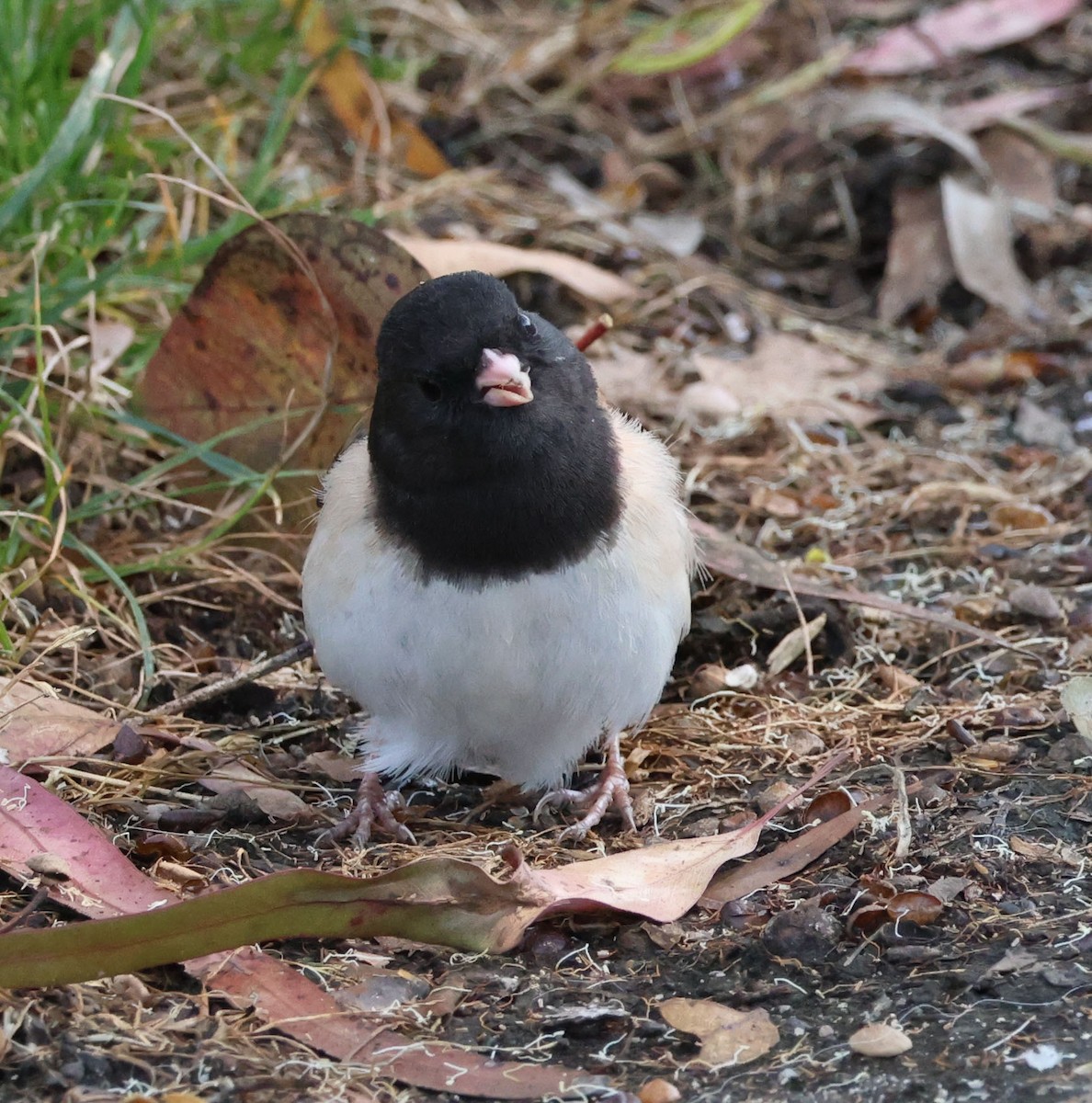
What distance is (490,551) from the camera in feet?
8.66

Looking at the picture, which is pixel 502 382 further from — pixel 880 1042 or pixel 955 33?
pixel 955 33

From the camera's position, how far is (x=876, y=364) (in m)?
4.83

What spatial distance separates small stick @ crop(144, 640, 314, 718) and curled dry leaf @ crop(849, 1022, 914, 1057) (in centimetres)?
138

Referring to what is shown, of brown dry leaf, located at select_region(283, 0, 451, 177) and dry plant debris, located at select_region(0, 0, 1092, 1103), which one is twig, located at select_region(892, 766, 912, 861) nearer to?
dry plant debris, located at select_region(0, 0, 1092, 1103)

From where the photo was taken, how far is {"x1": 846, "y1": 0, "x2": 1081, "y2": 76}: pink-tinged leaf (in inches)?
234

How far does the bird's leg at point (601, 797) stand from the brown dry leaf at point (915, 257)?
8.22ft

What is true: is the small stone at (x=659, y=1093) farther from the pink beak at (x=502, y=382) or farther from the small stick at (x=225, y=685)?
the small stick at (x=225, y=685)

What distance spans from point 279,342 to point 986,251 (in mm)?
2507

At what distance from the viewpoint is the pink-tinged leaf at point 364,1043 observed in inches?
82.1

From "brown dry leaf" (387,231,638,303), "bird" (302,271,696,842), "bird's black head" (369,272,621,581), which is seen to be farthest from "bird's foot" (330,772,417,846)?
"brown dry leaf" (387,231,638,303)

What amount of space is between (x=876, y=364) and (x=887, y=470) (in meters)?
0.71

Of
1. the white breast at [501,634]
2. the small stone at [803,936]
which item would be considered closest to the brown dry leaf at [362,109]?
the white breast at [501,634]

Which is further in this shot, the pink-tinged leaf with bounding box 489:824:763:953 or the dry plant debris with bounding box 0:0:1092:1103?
the pink-tinged leaf with bounding box 489:824:763:953

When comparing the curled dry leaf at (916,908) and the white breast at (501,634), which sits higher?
the white breast at (501,634)
